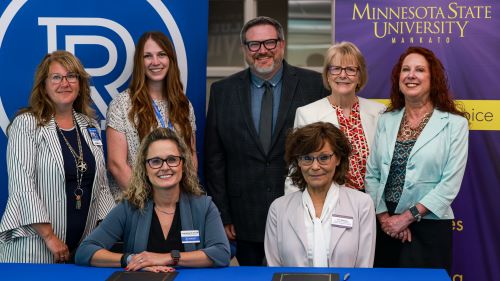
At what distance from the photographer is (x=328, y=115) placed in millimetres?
3818

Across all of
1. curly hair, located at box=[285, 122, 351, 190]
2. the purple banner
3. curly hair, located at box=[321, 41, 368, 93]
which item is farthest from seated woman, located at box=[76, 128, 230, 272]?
the purple banner

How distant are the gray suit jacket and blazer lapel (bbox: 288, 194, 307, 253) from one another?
570 mm

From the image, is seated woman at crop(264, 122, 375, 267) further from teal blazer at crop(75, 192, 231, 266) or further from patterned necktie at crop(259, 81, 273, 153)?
patterned necktie at crop(259, 81, 273, 153)

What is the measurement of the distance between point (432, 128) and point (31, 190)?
1.82 m

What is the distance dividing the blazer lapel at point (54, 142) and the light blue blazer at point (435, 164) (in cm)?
146

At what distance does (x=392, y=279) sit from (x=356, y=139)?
109 centimetres

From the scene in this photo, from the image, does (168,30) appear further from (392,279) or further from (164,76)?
(392,279)

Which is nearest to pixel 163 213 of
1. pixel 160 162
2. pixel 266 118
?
pixel 160 162

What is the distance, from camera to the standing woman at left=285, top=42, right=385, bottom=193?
3.80 meters

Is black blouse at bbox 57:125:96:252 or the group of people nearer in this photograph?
the group of people

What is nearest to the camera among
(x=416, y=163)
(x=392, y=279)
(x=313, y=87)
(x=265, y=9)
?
(x=392, y=279)

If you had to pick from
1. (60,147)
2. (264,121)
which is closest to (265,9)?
(264,121)

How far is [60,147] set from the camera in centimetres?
373

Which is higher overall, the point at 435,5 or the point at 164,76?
the point at 435,5
